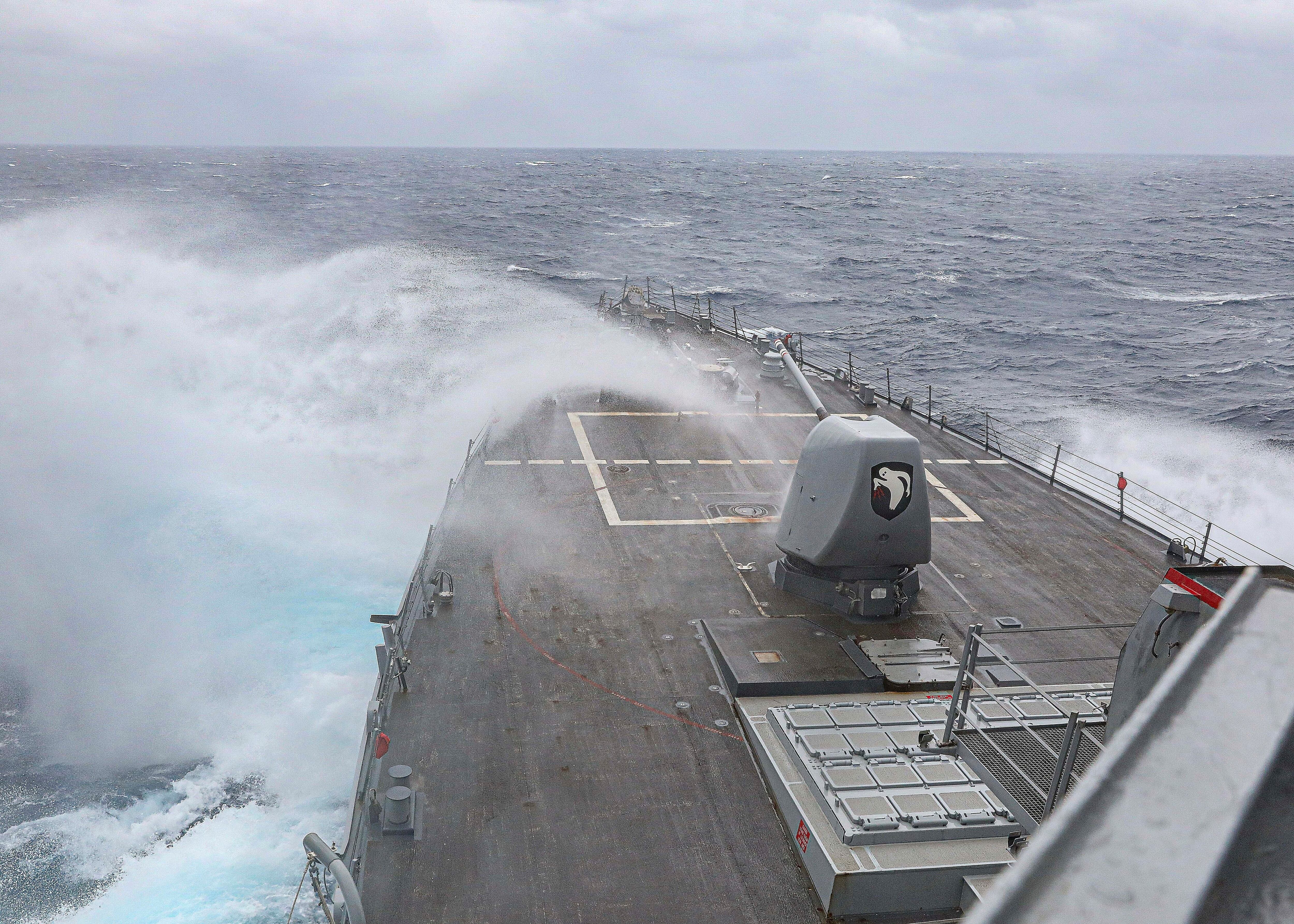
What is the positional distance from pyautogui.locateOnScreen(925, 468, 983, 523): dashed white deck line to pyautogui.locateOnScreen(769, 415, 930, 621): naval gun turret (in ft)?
13.9

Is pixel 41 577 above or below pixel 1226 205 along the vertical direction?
below

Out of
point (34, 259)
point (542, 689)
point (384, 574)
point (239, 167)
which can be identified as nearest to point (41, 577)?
point (384, 574)

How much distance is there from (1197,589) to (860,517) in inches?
343

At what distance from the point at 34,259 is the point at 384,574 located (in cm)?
3000

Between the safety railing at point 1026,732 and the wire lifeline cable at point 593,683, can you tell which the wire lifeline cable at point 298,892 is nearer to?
the wire lifeline cable at point 593,683

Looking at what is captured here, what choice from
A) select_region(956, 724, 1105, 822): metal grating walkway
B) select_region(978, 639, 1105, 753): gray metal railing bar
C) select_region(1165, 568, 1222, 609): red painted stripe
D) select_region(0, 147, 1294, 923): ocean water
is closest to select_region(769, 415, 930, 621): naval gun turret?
select_region(956, 724, 1105, 822): metal grating walkway

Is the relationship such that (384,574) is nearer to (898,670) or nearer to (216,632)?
(216,632)

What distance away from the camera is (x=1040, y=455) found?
3078 centimetres

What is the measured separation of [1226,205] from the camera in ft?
405

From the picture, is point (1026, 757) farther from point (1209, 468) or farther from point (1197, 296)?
point (1197, 296)

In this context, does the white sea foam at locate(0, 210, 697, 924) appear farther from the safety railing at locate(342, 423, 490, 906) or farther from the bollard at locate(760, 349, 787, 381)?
the bollard at locate(760, 349, 787, 381)

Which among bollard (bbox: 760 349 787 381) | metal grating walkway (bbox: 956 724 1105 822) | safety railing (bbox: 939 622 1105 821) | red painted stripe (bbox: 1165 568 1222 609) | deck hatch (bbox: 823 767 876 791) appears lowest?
deck hatch (bbox: 823 767 876 791)

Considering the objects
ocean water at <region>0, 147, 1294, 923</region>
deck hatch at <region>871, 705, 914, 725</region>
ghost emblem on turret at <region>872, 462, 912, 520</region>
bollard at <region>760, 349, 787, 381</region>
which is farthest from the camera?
bollard at <region>760, 349, 787, 381</region>

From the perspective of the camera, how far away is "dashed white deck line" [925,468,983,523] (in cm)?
1895
